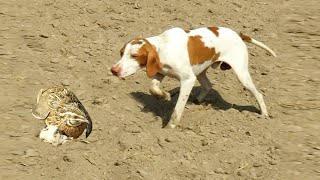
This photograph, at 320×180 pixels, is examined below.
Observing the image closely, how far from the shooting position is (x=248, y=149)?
6.30 meters

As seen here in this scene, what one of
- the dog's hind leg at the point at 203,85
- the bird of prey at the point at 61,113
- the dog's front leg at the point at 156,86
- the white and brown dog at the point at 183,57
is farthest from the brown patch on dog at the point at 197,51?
the bird of prey at the point at 61,113

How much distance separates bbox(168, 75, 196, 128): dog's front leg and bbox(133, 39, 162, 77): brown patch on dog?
438 millimetres

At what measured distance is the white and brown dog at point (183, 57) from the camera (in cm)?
624

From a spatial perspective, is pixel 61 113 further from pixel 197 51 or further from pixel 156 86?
pixel 197 51

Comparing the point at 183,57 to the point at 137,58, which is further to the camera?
the point at 183,57

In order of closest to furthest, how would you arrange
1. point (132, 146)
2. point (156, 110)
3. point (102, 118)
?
point (132, 146) → point (102, 118) → point (156, 110)

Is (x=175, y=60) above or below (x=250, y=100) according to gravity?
above

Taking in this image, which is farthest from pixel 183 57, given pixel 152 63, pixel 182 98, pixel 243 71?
pixel 243 71

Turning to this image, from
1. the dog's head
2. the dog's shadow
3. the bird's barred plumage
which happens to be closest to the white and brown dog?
the dog's head

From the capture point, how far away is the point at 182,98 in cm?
663

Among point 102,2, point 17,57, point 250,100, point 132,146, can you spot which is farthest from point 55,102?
point 102,2

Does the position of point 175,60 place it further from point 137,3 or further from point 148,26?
point 137,3

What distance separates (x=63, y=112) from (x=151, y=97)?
5.42ft

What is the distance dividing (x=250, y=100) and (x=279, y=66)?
114 centimetres
